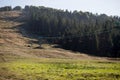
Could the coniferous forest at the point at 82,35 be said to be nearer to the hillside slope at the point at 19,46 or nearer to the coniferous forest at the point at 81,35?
the coniferous forest at the point at 81,35

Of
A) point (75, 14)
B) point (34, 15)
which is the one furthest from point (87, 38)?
point (75, 14)

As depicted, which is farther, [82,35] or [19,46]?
[82,35]

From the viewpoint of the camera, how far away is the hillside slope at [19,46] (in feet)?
222

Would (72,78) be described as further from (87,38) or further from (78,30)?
(78,30)

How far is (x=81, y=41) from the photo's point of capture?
95375 millimetres

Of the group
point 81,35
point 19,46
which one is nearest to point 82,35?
point 81,35

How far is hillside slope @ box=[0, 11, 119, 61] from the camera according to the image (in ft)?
222

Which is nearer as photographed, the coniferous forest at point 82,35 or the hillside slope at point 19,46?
the hillside slope at point 19,46

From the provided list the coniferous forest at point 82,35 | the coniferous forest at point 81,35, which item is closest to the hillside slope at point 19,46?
the coniferous forest at point 81,35

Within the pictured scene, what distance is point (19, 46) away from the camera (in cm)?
8569

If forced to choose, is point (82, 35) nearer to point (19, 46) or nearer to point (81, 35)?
point (81, 35)

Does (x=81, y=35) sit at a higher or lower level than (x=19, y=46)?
higher

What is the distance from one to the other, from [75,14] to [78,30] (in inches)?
2791

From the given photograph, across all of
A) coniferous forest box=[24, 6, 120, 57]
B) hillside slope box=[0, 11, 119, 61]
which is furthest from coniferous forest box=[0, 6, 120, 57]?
hillside slope box=[0, 11, 119, 61]
